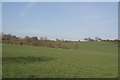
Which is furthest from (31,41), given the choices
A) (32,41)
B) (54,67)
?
(54,67)

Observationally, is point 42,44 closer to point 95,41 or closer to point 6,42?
point 6,42

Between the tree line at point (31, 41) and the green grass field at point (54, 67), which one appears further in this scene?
the tree line at point (31, 41)

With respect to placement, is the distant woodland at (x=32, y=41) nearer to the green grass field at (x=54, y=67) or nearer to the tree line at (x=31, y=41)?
the tree line at (x=31, y=41)

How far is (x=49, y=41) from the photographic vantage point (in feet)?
208

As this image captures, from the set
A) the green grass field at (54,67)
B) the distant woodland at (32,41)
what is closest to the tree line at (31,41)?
the distant woodland at (32,41)

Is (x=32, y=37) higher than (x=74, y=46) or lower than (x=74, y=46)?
higher

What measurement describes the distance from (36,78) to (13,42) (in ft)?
168

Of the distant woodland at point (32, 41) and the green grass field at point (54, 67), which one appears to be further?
the distant woodland at point (32, 41)

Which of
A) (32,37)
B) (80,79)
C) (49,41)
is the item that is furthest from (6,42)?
(80,79)

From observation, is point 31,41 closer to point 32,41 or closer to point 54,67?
point 32,41

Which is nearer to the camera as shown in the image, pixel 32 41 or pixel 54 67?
pixel 54 67

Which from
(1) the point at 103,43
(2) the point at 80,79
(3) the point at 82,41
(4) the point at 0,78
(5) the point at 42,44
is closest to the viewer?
(4) the point at 0,78

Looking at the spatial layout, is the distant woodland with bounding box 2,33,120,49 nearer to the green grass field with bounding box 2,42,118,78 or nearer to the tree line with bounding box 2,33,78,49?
the tree line with bounding box 2,33,78,49

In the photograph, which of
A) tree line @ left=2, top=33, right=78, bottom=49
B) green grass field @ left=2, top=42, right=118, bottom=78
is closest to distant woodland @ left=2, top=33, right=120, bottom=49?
tree line @ left=2, top=33, right=78, bottom=49
